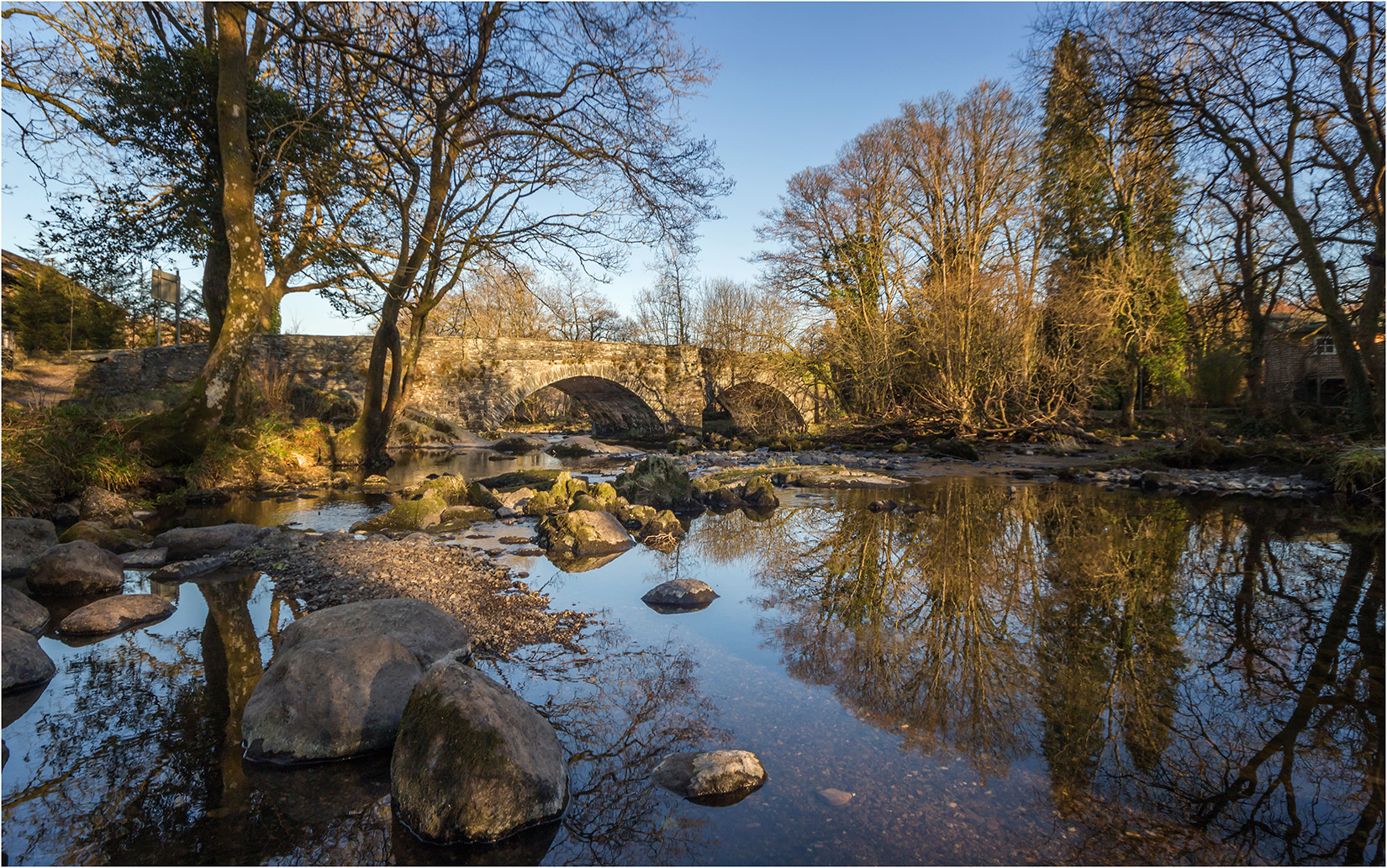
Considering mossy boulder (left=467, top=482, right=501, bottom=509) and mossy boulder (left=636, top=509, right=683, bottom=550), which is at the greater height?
mossy boulder (left=467, top=482, right=501, bottom=509)

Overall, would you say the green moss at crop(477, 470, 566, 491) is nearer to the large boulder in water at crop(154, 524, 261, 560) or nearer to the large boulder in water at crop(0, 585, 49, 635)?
the large boulder in water at crop(154, 524, 261, 560)

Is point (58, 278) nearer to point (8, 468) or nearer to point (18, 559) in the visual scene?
point (8, 468)

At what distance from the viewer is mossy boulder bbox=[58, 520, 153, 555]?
5520 millimetres

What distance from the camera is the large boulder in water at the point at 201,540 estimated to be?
5.38m

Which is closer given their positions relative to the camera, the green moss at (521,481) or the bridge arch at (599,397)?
the green moss at (521,481)

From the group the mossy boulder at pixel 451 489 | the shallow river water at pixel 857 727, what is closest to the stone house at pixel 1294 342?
the shallow river water at pixel 857 727

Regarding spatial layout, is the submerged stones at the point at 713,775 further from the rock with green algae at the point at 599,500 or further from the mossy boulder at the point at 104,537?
the mossy boulder at the point at 104,537

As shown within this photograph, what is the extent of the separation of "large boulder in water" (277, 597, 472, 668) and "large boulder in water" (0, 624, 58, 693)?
994 millimetres

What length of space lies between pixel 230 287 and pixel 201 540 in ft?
15.8

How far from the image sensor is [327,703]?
8.09 ft

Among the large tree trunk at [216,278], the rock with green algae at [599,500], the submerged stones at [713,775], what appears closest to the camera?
the submerged stones at [713,775]

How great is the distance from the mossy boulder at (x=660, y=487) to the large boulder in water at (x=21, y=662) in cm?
590

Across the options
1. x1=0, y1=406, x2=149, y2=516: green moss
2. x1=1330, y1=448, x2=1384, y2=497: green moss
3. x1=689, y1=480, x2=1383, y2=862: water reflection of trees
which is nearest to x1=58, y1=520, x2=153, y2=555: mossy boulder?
x1=0, y1=406, x2=149, y2=516: green moss

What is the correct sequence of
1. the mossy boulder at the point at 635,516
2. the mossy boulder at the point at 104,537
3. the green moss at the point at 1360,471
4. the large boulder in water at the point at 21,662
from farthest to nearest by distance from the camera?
the green moss at the point at 1360,471
the mossy boulder at the point at 635,516
the mossy boulder at the point at 104,537
the large boulder in water at the point at 21,662
